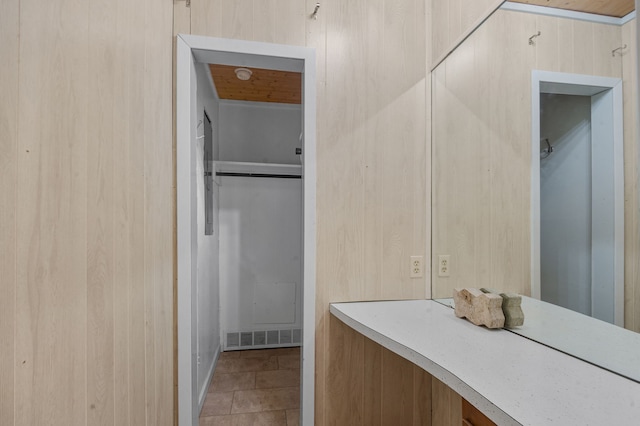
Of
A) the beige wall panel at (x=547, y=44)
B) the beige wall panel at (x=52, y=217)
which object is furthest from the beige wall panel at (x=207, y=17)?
the beige wall panel at (x=547, y=44)

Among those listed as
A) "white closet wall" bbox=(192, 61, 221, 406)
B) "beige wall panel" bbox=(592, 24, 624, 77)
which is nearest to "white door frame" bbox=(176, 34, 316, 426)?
"white closet wall" bbox=(192, 61, 221, 406)

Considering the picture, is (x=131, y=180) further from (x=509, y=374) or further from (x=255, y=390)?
(x=255, y=390)

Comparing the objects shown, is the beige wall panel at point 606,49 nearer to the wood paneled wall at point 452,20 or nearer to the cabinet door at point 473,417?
the wood paneled wall at point 452,20

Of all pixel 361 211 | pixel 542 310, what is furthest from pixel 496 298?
pixel 361 211

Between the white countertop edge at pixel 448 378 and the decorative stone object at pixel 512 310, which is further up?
the decorative stone object at pixel 512 310

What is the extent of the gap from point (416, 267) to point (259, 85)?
6.91 feet

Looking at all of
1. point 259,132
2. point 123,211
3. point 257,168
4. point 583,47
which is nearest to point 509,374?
point 583,47

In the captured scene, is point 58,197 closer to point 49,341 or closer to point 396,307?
point 49,341

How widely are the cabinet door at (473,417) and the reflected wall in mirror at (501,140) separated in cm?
44

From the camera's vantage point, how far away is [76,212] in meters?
0.62

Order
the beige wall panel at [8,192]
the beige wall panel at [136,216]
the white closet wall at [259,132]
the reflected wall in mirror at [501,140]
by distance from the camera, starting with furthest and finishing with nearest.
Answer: the white closet wall at [259,132], the beige wall panel at [136,216], the reflected wall in mirror at [501,140], the beige wall panel at [8,192]

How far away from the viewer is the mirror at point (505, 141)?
0.73 m

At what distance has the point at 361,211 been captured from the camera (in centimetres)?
148

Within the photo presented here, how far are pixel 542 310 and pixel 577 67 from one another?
77 cm
